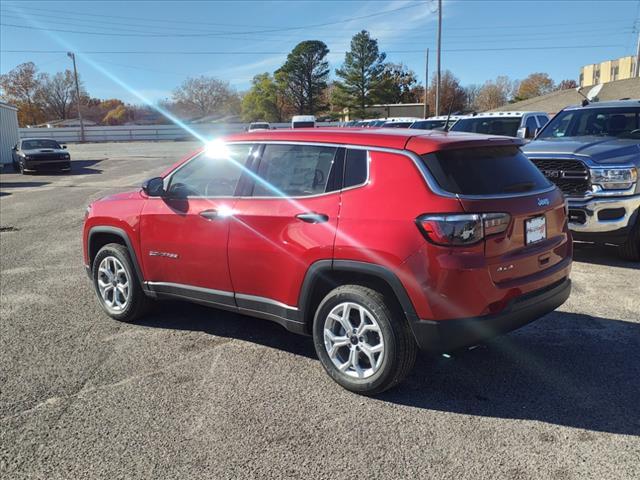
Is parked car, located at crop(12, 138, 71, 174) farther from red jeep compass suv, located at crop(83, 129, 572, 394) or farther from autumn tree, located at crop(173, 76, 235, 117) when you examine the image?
autumn tree, located at crop(173, 76, 235, 117)

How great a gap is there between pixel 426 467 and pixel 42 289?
203 inches

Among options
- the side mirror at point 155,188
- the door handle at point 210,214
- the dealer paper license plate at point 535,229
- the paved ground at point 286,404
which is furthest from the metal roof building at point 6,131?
the dealer paper license plate at point 535,229

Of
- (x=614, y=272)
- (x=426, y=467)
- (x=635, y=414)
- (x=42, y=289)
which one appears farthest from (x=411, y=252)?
(x=42, y=289)

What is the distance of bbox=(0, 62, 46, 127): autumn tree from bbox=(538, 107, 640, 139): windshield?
4297 inches

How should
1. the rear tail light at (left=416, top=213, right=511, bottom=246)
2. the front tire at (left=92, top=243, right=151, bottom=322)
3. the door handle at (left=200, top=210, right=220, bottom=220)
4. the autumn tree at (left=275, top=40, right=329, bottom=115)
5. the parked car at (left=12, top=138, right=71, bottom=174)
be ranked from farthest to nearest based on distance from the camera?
the autumn tree at (left=275, top=40, right=329, bottom=115) → the parked car at (left=12, top=138, right=71, bottom=174) → the front tire at (left=92, top=243, right=151, bottom=322) → the door handle at (left=200, top=210, right=220, bottom=220) → the rear tail light at (left=416, top=213, right=511, bottom=246)

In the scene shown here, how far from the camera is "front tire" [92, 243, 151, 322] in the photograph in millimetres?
4910

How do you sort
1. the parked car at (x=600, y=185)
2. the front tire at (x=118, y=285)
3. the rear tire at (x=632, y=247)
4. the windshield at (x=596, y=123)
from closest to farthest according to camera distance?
the front tire at (x=118, y=285) < the parked car at (x=600, y=185) < the rear tire at (x=632, y=247) < the windshield at (x=596, y=123)

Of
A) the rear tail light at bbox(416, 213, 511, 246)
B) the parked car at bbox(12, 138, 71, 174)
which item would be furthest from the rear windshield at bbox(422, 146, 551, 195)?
the parked car at bbox(12, 138, 71, 174)

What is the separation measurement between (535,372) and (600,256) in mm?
4060

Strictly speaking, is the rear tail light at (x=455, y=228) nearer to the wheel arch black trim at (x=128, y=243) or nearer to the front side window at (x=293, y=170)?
the front side window at (x=293, y=170)

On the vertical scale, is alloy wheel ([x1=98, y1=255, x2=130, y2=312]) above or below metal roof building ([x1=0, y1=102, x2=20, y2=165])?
below

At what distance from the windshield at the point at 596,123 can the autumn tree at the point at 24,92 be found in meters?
109

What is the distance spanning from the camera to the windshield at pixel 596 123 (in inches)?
301

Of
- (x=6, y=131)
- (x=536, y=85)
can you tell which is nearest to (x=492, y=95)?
(x=536, y=85)
